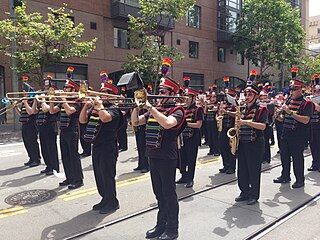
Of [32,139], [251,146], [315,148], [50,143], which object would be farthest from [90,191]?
[315,148]

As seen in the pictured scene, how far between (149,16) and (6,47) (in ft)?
27.6

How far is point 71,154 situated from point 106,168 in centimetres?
156

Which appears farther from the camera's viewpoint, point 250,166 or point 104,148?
point 250,166

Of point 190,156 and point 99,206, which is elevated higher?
point 190,156

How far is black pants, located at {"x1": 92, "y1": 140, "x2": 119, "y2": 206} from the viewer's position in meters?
4.72

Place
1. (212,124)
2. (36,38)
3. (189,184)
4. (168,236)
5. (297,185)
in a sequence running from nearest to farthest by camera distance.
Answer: (168,236) < (297,185) < (189,184) < (212,124) < (36,38)

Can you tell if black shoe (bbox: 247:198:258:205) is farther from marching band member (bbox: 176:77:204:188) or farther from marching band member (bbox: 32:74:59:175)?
marching band member (bbox: 32:74:59:175)

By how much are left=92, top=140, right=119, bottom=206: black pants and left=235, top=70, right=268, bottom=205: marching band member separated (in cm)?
220

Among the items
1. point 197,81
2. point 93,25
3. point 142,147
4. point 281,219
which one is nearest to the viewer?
point 281,219

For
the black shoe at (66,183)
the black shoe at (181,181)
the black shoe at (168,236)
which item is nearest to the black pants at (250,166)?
the black shoe at (181,181)

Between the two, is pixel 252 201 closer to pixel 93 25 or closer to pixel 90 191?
pixel 90 191

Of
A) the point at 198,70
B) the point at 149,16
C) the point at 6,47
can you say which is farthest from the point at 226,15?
the point at 6,47

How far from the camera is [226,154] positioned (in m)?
7.33

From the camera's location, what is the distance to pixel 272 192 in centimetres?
563
